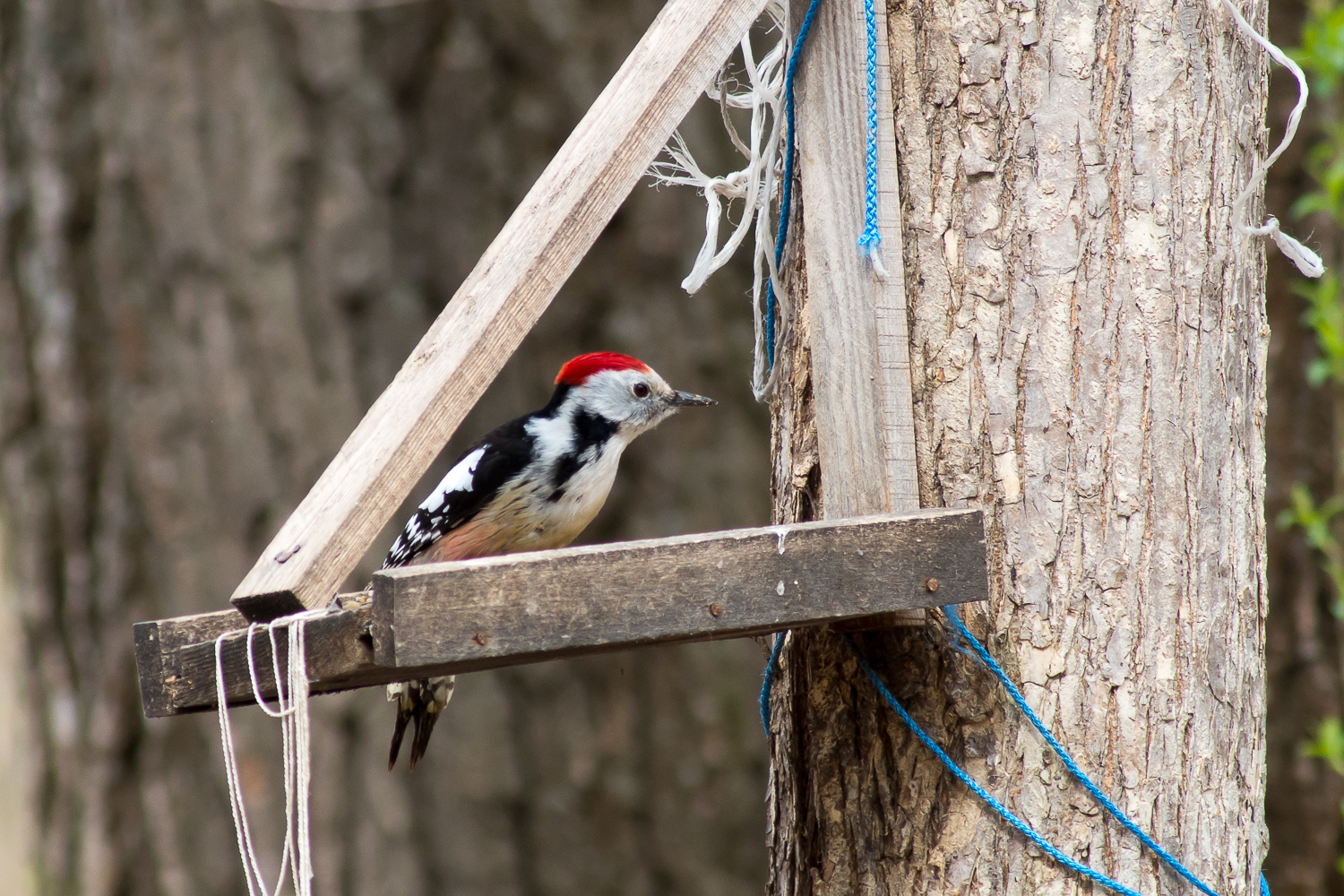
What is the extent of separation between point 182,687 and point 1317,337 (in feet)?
11.8

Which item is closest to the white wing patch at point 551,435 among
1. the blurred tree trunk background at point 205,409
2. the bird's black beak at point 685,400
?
the bird's black beak at point 685,400

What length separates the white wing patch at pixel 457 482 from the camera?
2.26 meters

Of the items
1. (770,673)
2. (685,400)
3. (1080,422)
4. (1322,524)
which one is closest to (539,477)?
(685,400)

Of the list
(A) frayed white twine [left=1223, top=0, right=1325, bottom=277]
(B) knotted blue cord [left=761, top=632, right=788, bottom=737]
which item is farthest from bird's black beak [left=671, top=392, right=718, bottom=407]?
(A) frayed white twine [left=1223, top=0, right=1325, bottom=277]

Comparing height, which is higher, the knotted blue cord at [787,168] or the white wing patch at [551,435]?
the knotted blue cord at [787,168]

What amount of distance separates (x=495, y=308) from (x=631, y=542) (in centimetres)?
34

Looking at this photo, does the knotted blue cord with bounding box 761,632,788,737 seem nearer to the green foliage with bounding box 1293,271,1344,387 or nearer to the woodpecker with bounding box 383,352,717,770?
the woodpecker with bounding box 383,352,717,770

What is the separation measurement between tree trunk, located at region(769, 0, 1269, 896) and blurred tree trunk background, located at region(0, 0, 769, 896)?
1870mm

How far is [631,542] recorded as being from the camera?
4.86 ft

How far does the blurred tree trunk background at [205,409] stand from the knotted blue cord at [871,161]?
6.33 feet

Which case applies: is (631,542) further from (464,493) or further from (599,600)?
(464,493)

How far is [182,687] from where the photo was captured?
1.56m

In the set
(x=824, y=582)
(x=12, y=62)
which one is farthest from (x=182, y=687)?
(x=12, y=62)

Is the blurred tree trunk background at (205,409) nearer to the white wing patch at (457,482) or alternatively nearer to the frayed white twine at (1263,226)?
the white wing patch at (457,482)
